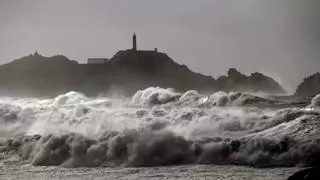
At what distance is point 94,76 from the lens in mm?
65688

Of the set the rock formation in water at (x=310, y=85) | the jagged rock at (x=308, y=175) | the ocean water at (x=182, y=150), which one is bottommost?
the jagged rock at (x=308, y=175)

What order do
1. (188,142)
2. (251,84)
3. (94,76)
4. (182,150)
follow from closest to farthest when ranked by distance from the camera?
(182,150), (188,142), (251,84), (94,76)

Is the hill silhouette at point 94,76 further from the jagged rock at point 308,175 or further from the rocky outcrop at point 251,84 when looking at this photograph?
the jagged rock at point 308,175

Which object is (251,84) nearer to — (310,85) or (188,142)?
(310,85)

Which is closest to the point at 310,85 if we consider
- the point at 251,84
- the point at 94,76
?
the point at 251,84

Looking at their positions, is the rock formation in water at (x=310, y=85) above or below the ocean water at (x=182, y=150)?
above

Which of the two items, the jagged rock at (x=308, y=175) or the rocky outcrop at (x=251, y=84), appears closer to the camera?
the jagged rock at (x=308, y=175)

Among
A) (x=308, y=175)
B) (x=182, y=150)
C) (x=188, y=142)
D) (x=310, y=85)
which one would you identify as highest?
(x=310, y=85)

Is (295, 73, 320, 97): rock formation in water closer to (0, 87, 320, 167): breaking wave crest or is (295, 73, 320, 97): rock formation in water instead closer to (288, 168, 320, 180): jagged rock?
(0, 87, 320, 167): breaking wave crest

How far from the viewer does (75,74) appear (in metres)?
68.0

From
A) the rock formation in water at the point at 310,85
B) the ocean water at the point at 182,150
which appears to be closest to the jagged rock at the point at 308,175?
the ocean water at the point at 182,150

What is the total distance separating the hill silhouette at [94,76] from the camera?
6062 centimetres

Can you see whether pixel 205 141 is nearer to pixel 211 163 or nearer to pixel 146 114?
pixel 211 163

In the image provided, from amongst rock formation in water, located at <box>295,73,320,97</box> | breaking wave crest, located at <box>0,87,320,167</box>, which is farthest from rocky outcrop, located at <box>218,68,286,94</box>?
breaking wave crest, located at <box>0,87,320,167</box>
